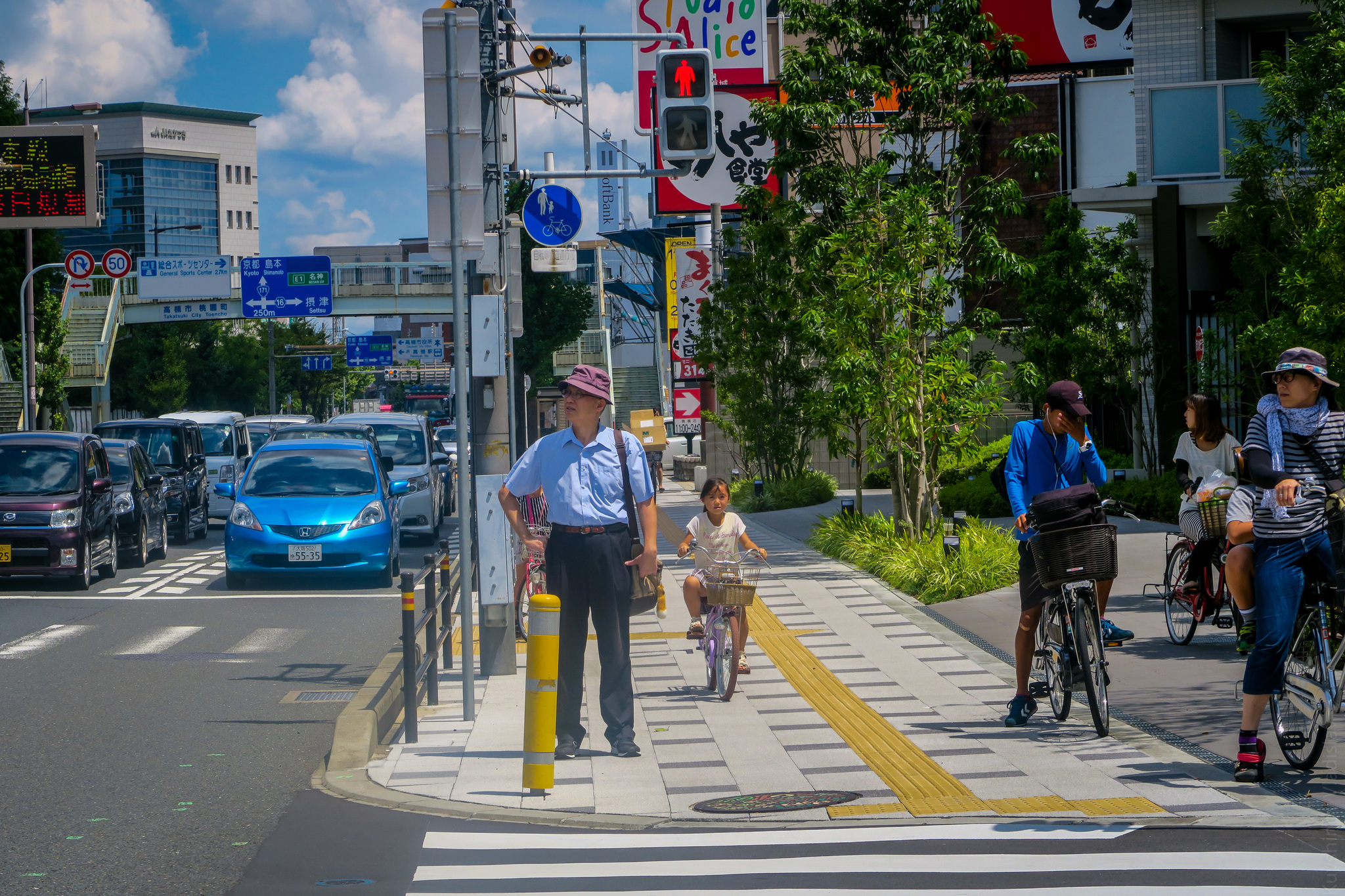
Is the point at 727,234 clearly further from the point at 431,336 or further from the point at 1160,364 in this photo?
the point at 431,336

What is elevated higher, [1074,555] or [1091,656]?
[1074,555]

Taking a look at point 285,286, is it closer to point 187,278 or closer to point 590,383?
point 187,278

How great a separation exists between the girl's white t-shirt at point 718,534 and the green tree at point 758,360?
13920 mm

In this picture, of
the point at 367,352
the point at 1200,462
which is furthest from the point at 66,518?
the point at 367,352

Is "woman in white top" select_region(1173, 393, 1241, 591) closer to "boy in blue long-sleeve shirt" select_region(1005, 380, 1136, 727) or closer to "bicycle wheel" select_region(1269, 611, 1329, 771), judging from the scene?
"boy in blue long-sleeve shirt" select_region(1005, 380, 1136, 727)

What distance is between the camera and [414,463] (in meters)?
23.9

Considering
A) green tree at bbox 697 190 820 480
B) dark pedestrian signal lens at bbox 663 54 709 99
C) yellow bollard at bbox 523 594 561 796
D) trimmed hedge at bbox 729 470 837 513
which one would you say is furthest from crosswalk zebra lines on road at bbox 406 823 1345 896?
trimmed hedge at bbox 729 470 837 513

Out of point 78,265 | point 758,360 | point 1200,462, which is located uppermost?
point 78,265

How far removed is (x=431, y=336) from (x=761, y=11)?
49504mm

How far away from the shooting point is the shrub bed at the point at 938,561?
46.6 feet

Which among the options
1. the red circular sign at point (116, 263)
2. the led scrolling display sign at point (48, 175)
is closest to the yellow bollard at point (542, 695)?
the led scrolling display sign at point (48, 175)

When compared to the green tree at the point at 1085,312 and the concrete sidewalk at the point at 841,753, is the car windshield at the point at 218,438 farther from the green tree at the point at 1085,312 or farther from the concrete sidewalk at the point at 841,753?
the concrete sidewalk at the point at 841,753

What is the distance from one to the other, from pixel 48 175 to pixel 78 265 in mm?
11631

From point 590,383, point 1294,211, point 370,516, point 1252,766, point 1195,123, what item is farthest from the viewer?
point 1195,123
